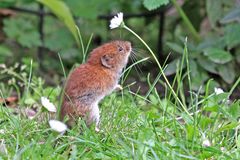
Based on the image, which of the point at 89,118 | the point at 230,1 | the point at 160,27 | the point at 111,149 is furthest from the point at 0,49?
the point at 111,149

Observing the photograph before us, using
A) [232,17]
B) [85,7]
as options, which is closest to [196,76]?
[232,17]

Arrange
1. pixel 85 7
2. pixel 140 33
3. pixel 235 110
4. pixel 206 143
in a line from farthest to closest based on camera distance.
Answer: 1. pixel 140 33
2. pixel 85 7
3. pixel 235 110
4. pixel 206 143

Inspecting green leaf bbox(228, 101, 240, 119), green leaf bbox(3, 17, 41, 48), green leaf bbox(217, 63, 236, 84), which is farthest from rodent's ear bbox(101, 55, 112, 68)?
green leaf bbox(3, 17, 41, 48)

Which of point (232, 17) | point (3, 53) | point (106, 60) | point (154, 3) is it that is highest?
point (154, 3)

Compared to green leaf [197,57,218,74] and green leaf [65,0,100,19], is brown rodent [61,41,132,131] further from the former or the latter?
green leaf [65,0,100,19]

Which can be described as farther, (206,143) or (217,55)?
(217,55)

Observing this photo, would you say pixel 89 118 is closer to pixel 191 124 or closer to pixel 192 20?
pixel 191 124

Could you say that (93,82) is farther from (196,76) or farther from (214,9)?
(214,9)

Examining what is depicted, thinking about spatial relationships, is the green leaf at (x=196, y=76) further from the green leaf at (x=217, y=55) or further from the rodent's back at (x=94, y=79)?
the rodent's back at (x=94, y=79)
